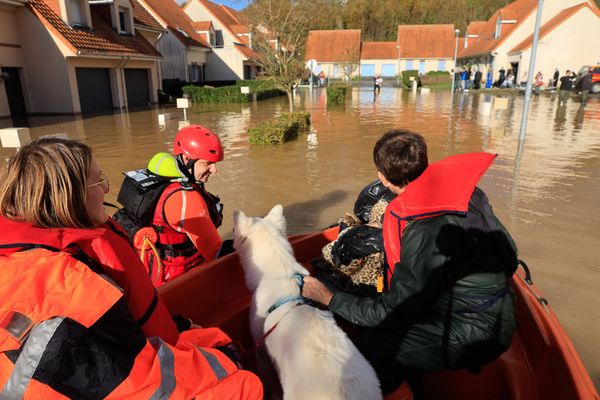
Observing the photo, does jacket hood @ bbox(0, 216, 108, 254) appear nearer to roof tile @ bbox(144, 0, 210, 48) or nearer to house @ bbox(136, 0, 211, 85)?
house @ bbox(136, 0, 211, 85)

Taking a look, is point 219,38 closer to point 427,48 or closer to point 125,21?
point 125,21

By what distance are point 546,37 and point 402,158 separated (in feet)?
139

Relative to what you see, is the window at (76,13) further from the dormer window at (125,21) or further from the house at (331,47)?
the house at (331,47)

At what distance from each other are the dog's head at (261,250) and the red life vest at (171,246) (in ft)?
1.55

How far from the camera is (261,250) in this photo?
112 inches

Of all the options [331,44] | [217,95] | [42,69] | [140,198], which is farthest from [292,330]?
[331,44]

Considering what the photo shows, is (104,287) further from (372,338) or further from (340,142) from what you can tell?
(340,142)

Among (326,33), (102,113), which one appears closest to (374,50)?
(326,33)

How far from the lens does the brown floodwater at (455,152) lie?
5.11 m

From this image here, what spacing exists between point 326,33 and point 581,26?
39.2 meters

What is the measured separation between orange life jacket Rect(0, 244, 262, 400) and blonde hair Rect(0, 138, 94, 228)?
0.15 m

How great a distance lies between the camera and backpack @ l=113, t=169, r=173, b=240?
10.2 ft

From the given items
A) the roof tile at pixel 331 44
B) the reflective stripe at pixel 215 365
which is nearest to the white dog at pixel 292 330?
the reflective stripe at pixel 215 365

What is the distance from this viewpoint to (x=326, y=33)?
66.7m
